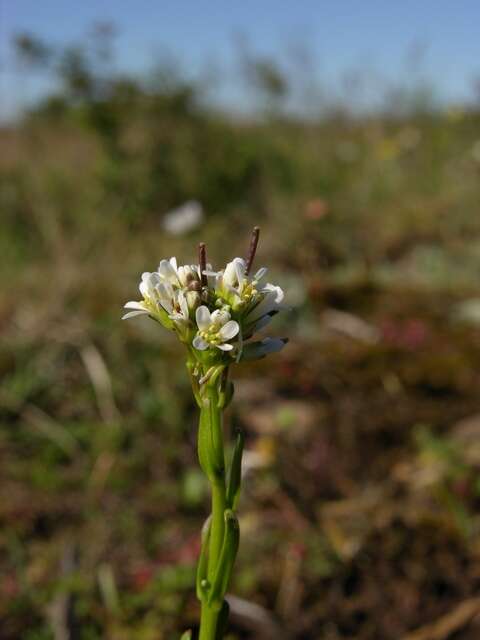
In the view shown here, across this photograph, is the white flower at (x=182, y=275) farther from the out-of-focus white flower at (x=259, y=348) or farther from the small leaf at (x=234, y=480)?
the small leaf at (x=234, y=480)

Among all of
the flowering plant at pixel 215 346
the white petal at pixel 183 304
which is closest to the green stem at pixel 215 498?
the flowering plant at pixel 215 346

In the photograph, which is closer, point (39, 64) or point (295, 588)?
point (295, 588)

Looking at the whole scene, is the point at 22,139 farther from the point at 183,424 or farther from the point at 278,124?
the point at 183,424

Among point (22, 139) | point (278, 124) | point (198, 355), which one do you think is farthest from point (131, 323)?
point (22, 139)

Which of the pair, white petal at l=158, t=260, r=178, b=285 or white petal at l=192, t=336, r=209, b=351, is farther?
white petal at l=158, t=260, r=178, b=285

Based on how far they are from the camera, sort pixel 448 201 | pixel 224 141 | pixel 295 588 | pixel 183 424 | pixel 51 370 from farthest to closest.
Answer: pixel 224 141
pixel 448 201
pixel 51 370
pixel 183 424
pixel 295 588

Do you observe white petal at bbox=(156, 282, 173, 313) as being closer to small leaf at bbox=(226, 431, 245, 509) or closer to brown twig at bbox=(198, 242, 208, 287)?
brown twig at bbox=(198, 242, 208, 287)

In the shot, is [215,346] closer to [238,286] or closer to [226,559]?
[238,286]

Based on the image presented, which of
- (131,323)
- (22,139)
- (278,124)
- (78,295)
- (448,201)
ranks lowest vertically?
(131,323)

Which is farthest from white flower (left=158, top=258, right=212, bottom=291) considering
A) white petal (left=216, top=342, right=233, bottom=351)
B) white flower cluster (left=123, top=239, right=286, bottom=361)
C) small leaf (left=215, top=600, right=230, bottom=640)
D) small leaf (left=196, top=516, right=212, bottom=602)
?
small leaf (left=215, top=600, right=230, bottom=640)
